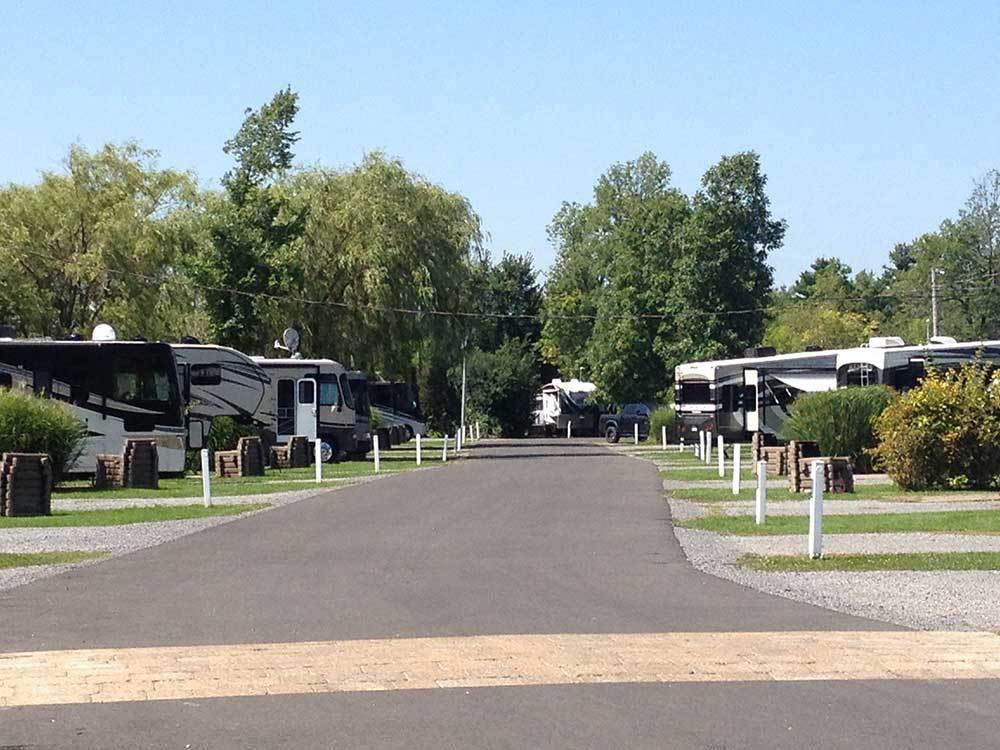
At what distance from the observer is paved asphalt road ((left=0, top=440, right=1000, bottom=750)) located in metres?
8.45

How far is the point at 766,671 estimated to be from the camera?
10305mm

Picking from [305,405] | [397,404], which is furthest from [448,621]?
[397,404]

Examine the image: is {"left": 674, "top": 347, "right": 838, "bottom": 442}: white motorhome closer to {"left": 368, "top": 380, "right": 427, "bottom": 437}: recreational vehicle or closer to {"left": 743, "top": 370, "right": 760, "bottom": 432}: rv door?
{"left": 743, "top": 370, "right": 760, "bottom": 432}: rv door

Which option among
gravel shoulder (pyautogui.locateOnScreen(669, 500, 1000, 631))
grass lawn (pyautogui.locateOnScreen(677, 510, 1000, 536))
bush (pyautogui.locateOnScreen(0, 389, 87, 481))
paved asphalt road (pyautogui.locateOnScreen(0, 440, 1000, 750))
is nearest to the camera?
paved asphalt road (pyautogui.locateOnScreen(0, 440, 1000, 750))

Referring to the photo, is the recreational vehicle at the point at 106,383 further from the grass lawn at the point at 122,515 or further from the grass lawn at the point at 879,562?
the grass lawn at the point at 879,562

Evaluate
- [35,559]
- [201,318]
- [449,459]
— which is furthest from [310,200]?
[35,559]

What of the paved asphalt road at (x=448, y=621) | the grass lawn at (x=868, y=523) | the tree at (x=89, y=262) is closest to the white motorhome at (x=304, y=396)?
the tree at (x=89, y=262)

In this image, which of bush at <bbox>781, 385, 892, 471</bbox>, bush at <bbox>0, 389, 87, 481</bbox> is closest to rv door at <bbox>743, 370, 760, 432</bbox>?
bush at <bbox>781, 385, 892, 471</bbox>

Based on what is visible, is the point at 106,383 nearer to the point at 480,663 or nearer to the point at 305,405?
the point at 305,405

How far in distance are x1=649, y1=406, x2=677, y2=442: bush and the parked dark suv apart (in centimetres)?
282

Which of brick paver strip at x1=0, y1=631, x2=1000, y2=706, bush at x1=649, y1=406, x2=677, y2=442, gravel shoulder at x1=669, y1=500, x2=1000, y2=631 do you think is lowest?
brick paver strip at x1=0, y1=631, x2=1000, y2=706

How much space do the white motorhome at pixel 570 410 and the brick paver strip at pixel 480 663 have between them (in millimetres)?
79862

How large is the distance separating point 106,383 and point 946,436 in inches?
717

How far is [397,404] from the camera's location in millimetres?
67688
